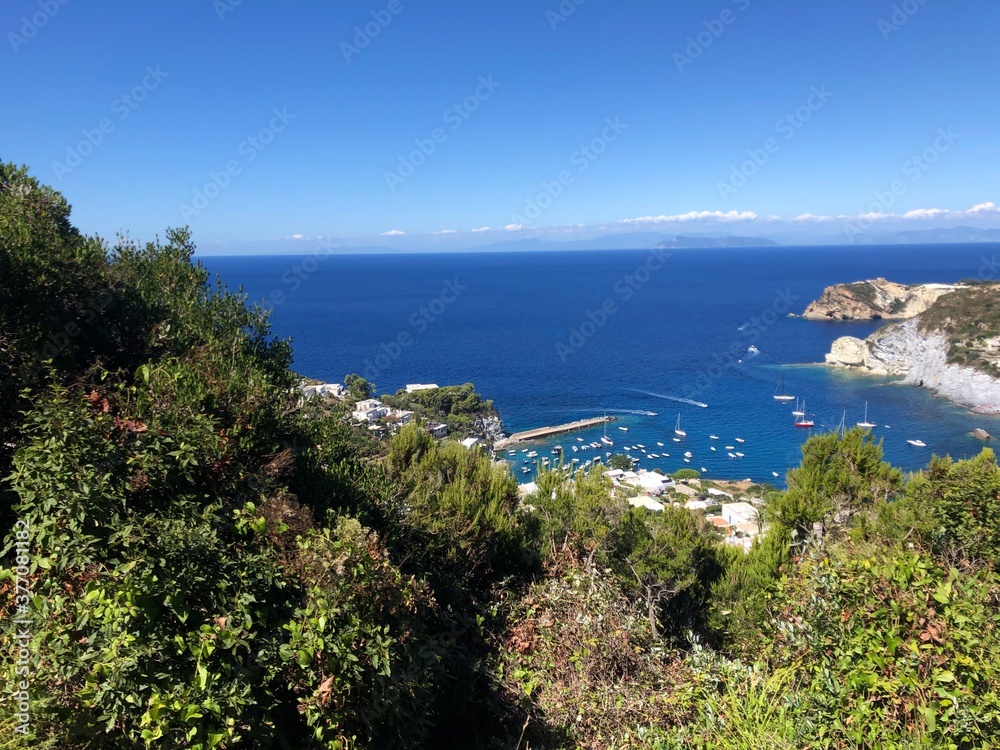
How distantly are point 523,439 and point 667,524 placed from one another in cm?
3211

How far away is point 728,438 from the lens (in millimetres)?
43594

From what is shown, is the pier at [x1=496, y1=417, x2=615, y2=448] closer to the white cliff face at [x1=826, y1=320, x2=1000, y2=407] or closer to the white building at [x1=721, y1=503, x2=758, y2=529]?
the white building at [x1=721, y1=503, x2=758, y2=529]

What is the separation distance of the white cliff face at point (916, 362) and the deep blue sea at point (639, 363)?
7.66 ft

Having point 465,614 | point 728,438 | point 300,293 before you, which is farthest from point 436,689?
point 300,293

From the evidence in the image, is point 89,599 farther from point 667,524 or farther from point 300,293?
point 300,293

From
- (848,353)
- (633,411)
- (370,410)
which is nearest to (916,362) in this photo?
(848,353)
